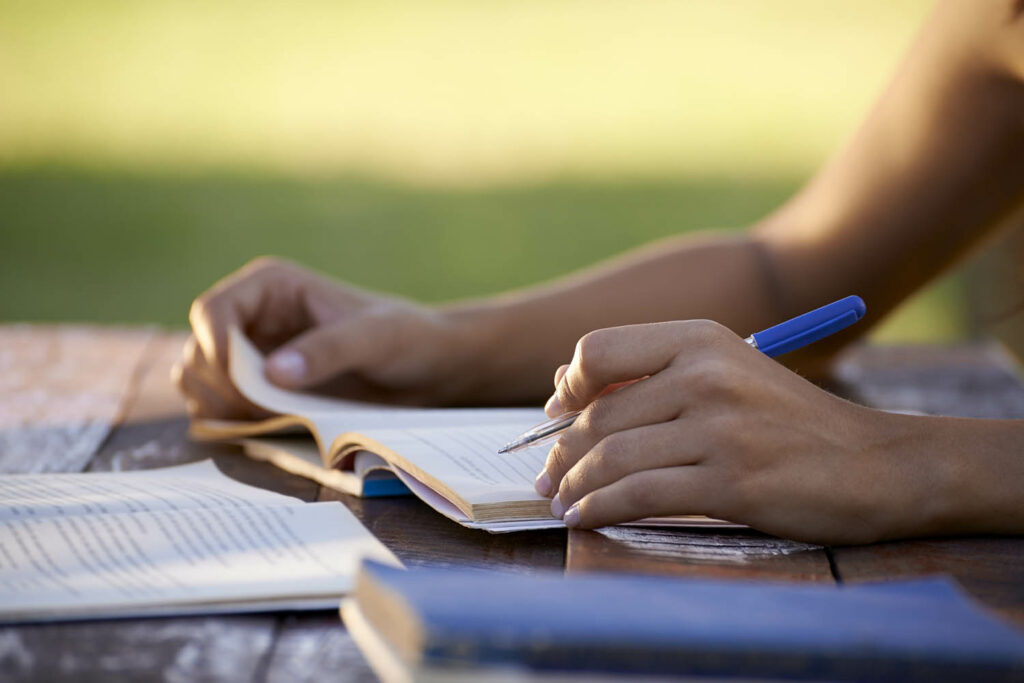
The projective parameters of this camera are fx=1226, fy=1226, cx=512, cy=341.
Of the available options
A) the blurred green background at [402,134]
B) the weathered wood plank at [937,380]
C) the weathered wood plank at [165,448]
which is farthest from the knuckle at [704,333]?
the blurred green background at [402,134]

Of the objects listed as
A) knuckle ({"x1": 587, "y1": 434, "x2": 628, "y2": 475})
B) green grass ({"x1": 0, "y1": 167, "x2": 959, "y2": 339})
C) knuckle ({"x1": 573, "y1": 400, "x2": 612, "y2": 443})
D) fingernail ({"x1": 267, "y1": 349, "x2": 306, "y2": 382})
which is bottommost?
green grass ({"x1": 0, "y1": 167, "x2": 959, "y2": 339})

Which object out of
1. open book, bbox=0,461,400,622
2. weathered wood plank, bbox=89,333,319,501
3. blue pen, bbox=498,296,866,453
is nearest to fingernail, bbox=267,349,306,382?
weathered wood plank, bbox=89,333,319,501

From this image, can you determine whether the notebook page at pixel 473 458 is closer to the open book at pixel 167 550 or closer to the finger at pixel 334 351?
the open book at pixel 167 550

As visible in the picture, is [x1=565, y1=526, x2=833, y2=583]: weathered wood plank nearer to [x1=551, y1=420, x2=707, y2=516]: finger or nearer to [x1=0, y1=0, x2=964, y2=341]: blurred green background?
[x1=551, y1=420, x2=707, y2=516]: finger

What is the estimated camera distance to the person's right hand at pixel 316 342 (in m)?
1.39

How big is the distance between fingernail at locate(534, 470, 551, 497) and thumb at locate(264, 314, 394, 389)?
522mm

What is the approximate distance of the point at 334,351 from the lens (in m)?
1.40

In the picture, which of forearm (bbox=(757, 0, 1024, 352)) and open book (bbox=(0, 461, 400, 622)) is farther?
forearm (bbox=(757, 0, 1024, 352))

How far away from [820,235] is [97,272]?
14.4 feet

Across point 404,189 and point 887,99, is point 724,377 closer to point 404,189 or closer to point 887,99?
point 887,99

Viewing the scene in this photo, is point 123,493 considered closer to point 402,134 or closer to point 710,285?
point 710,285

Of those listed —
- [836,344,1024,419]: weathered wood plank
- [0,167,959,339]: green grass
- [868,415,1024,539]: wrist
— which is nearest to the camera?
[868,415,1024,539]: wrist

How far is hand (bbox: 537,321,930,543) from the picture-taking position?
0.87 meters

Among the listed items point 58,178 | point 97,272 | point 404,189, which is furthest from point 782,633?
point 58,178
